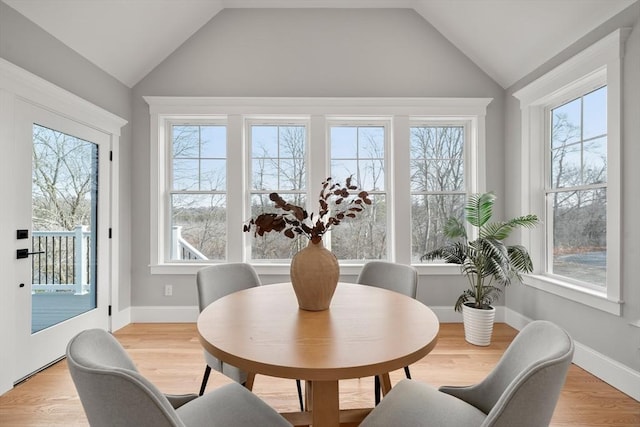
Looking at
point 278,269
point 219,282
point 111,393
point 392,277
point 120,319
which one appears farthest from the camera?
point 278,269

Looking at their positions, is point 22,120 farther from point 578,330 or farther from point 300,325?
point 578,330

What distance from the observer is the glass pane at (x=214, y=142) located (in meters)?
3.46

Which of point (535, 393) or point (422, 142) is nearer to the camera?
point (535, 393)

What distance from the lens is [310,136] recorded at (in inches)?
133

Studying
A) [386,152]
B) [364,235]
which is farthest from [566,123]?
[364,235]

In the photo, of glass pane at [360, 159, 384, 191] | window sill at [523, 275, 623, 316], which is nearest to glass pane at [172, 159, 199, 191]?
glass pane at [360, 159, 384, 191]

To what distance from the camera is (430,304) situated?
3336 mm

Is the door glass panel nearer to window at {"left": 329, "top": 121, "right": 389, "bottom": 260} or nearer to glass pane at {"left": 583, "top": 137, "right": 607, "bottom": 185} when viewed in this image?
window at {"left": 329, "top": 121, "right": 389, "bottom": 260}

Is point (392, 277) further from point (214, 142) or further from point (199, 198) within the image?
point (214, 142)

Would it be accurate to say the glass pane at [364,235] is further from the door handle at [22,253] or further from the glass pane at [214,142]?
the door handle at [22,253]

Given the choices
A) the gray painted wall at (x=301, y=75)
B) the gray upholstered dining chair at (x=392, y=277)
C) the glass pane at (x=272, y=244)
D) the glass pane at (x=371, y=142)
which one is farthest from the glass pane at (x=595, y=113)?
the glass pane at (x=272, y=244)

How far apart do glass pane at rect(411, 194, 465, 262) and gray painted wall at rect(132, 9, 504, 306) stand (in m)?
0.47

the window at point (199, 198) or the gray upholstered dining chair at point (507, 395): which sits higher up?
the window at point (199, 198)

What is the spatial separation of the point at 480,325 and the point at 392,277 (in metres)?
1.26
